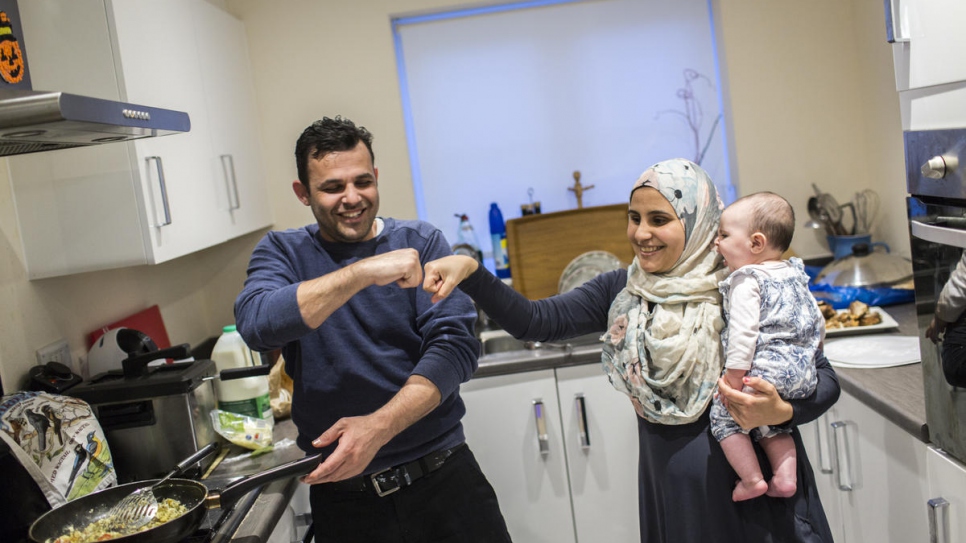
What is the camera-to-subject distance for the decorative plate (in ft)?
9.94

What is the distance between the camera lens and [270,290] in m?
1.68

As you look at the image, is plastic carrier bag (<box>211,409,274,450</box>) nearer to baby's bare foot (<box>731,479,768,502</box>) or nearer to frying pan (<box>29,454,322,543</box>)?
frying pan (<box>29,454,322,543</box>)

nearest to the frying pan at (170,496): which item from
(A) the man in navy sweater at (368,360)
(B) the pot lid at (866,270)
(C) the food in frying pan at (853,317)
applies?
(A) the man in navy sweater at (368,360)

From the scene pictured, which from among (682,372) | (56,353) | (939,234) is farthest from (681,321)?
(56,353)

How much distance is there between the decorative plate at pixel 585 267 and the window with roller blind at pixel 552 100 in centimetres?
40

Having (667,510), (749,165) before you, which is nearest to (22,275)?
(667,510)

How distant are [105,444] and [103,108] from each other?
2.50 ft

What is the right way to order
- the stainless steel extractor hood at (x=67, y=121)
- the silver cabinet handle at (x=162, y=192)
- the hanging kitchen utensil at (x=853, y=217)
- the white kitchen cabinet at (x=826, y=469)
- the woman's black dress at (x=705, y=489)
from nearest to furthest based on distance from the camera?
the stainless steel extractor hood at (x=67, y=121) < the woman's black dress at (x=705, y=489) < the silver cabinet handle at (x=162, y=192) < the white kitchen cabinet at (x=826, y=469) < the hanging kitchen utensil at (x=853, y=217)

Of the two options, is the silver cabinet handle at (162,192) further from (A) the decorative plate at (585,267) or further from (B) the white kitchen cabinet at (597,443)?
(A) the decorative plate at (585,267)

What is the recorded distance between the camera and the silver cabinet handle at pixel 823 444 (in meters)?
2.24

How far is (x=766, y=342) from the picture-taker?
1520mm

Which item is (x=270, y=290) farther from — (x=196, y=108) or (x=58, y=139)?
(x=196, y=108)

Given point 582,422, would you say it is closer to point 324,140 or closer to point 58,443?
point 324,140

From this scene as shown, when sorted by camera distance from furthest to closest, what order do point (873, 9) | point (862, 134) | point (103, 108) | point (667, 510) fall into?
1. point (862, 134)
2. point (873, 9)
3. point (667, 510)
4. point (103, 108)
